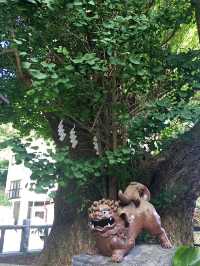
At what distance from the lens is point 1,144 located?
318 centimetres

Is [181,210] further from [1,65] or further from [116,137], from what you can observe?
[1,65]

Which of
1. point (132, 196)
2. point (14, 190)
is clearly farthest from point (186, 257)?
point (14, 190)

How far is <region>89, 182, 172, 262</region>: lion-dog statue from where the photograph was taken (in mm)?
2945

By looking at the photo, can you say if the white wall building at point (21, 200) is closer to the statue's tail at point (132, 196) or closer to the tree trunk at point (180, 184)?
the tree trunk at point (180, 184)

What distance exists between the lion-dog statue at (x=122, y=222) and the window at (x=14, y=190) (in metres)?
19.0

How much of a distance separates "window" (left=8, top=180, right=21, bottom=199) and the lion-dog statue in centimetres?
1903

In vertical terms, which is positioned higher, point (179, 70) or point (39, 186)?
point (179, 70)

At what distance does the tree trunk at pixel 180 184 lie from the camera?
436 centimetres

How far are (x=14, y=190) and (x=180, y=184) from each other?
18.9 m

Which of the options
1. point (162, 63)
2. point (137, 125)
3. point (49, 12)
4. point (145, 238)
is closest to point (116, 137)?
point (137, 125)

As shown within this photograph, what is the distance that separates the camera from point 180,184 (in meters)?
4.37

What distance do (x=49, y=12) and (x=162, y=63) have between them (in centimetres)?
147

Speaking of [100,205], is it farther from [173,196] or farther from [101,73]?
[173,196]

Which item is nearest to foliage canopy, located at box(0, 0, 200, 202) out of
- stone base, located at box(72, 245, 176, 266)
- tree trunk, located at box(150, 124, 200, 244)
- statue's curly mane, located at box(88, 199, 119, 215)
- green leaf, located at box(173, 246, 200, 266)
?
tree trunk, located at box(150, 124, 200, 244)
